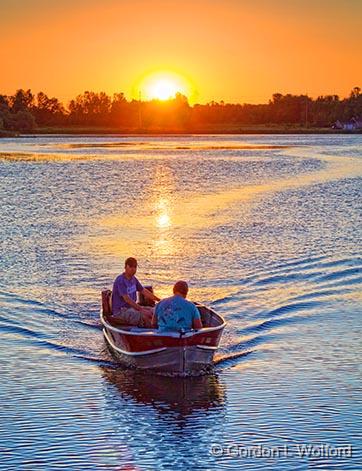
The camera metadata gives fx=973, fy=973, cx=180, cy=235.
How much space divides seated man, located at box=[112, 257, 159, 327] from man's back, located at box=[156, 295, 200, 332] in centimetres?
175

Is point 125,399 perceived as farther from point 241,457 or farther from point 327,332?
point 327,332

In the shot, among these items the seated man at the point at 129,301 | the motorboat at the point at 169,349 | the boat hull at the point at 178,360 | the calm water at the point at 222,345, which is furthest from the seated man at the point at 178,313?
the seated man at the point at 129,301

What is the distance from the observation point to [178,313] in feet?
59.8

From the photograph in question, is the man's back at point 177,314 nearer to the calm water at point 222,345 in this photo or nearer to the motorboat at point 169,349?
the motorboat at point 169,349

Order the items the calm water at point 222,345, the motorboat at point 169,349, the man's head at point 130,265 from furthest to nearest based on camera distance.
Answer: the man's head at point 130,265 → the motorboat at point 169,349 → the calm water at point 222,345

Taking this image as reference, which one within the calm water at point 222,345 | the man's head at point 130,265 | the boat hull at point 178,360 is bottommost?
the calm water at point 222,345

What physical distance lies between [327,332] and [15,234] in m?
20.5

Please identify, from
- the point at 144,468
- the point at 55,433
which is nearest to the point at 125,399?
the point at 55,433

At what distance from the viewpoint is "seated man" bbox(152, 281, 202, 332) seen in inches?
717

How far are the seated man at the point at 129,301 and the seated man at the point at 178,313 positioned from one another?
171 cm

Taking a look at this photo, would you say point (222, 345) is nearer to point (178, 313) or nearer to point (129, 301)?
point (129, 301)

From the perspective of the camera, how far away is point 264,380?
18.0 m

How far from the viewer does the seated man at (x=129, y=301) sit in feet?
66.1

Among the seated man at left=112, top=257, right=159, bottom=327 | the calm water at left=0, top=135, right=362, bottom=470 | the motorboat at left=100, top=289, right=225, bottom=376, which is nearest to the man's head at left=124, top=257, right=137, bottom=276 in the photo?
the seated man at left=112, top=257, right=159, bottom=327
